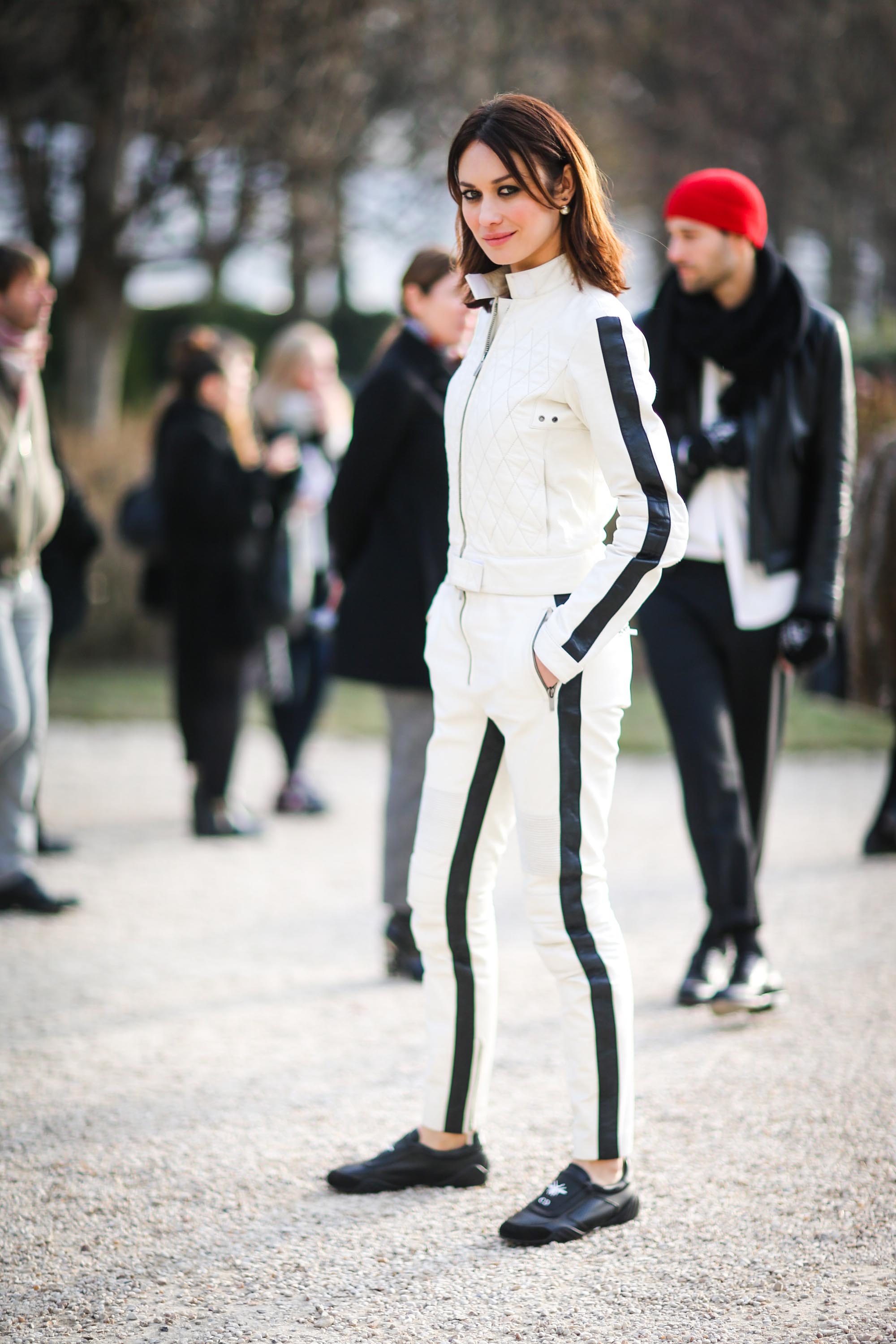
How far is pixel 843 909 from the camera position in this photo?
17.1ft

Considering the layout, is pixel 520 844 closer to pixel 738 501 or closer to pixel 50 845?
pixel 738 501

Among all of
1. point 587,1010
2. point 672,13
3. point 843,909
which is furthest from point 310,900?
point 672,13

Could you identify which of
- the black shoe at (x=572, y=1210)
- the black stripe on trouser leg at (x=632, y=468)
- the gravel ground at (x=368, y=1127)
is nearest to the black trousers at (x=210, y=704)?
the gravel ground at (x=368, y=1127)

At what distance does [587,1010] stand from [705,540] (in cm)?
172

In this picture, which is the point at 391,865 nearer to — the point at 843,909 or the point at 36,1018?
the point at 36,1018

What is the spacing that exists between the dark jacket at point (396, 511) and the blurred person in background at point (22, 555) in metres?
1.15

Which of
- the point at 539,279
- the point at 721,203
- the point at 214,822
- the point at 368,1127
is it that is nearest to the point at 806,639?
the point at 721,203

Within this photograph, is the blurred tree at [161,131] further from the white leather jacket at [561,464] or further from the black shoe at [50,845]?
the white leather jacket at [561,464]

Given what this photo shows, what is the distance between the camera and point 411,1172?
2.98 meters

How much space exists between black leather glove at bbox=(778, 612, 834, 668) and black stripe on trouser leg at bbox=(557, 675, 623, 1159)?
1497mm

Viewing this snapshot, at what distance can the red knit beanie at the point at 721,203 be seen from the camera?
Answer: 3.98m

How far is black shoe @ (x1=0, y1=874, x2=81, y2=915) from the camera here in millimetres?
5172

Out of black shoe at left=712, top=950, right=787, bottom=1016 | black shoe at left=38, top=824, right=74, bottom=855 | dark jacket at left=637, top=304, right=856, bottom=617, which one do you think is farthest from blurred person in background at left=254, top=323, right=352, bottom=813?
black shoe at left=712, top=950, right=787, bottom=1016

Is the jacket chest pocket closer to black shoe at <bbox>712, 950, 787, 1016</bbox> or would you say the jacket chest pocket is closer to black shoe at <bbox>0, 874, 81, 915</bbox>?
black shoe at <bbox>712, 950, 787, 1016</bbox>
